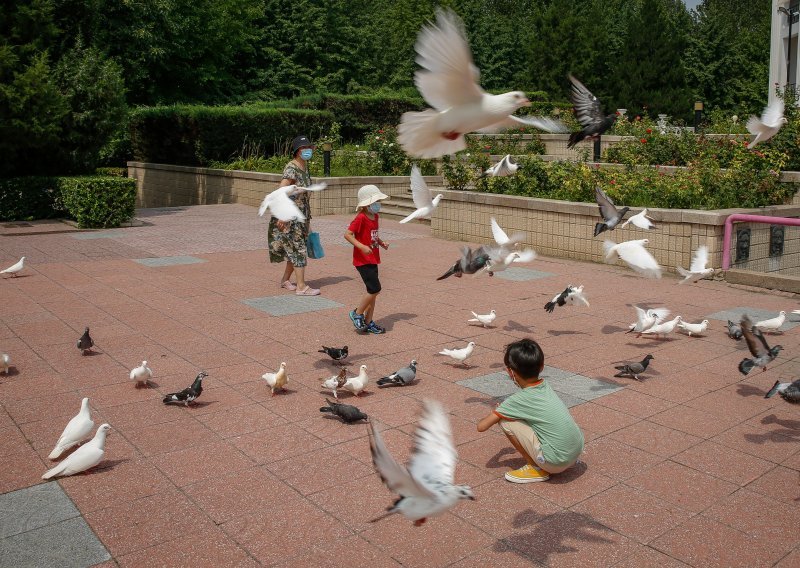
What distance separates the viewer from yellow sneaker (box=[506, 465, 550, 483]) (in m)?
5.03

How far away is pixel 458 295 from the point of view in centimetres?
1084

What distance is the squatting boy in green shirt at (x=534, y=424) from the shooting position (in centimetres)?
495

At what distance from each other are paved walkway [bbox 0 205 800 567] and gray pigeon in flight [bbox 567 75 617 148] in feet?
7.44

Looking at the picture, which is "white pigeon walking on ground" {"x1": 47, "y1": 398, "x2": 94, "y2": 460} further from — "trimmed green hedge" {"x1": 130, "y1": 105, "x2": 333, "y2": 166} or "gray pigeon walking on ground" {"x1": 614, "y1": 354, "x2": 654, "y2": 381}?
"trimmed green hedge" {"x1": 130, "y1": 105, "x2": 333, "y2": 166}

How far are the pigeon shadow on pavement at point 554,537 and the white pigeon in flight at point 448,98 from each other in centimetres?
219

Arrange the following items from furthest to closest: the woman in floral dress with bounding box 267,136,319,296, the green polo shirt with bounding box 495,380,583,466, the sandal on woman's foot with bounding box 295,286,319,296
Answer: the sandal on woman's foot with bounding box 295,286,319,296 → the woman in floral dress with bounding box 267,136,319,296 → the green polo shirt with bounding box 495,380,583,466

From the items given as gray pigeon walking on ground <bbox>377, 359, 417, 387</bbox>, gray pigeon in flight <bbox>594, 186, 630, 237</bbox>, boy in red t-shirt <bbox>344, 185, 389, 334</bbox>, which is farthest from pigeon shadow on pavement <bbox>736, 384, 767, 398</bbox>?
boy in red t-shirt <bbox>344, 185, 389, 334</bbox>

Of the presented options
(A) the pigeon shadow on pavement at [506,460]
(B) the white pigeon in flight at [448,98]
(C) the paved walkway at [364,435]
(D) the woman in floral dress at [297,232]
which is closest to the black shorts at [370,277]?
(C) the paved walkway at [364,435]

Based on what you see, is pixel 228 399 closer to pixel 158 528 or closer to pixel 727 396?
pixel 158 528

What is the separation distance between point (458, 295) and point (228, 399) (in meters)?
4.90

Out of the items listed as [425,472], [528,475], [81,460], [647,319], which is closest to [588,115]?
[647,319]

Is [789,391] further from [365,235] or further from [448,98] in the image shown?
[365,235]

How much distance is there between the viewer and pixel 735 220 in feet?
37.1

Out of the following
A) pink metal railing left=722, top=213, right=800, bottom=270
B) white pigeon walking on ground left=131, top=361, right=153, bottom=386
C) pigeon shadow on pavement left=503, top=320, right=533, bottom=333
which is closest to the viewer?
white pigeon walking on ground left=131, top=361, right=153, bottom=386
